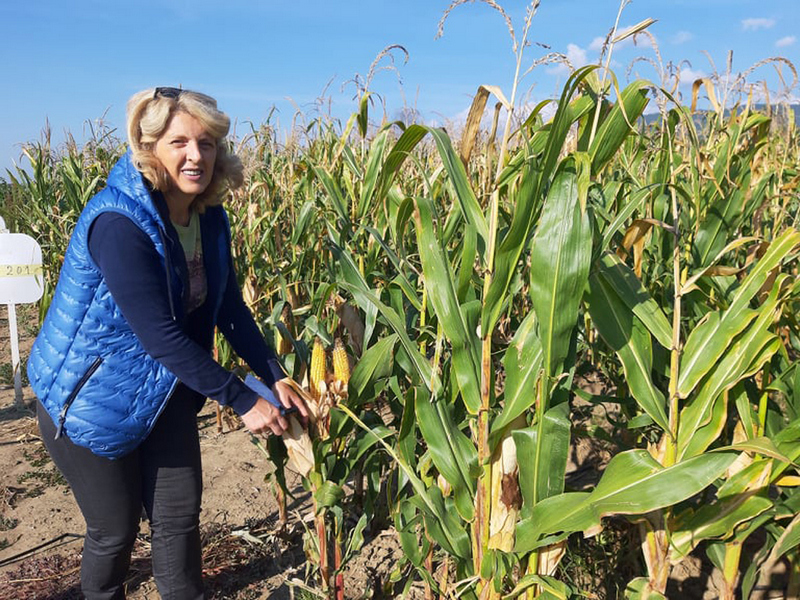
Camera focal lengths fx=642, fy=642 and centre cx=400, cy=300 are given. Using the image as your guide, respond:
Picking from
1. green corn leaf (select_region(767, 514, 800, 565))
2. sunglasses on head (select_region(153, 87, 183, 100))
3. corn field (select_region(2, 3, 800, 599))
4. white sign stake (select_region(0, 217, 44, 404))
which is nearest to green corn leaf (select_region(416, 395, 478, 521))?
corn field (select_region(2, 3, 800, 599))

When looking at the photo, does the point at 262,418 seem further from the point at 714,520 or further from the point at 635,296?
the point at 714,520

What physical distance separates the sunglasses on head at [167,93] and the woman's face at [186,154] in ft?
0.20

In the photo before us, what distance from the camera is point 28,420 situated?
4.62 m

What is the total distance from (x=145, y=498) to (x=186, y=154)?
1.16m

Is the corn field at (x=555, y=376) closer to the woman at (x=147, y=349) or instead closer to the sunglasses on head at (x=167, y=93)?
the woman at (x=147, y=349)

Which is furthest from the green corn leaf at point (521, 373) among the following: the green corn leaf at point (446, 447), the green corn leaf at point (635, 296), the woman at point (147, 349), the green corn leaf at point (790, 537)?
the green corn leaf at point (790, 537)

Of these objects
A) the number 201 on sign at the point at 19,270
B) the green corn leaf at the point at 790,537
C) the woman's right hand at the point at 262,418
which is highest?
the number 201 on sign at the point at 19,270

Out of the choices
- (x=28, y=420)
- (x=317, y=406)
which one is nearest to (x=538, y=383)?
(x=317, y=406)

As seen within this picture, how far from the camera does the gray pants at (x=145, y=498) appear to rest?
2.03 m

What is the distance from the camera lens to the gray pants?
2027 millimetres

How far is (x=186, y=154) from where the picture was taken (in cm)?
195

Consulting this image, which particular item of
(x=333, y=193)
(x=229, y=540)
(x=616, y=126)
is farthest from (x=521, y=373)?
(x=229, y=540)

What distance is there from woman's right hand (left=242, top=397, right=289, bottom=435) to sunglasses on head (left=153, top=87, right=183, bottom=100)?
3.12 feet

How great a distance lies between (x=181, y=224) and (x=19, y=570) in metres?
1.96
